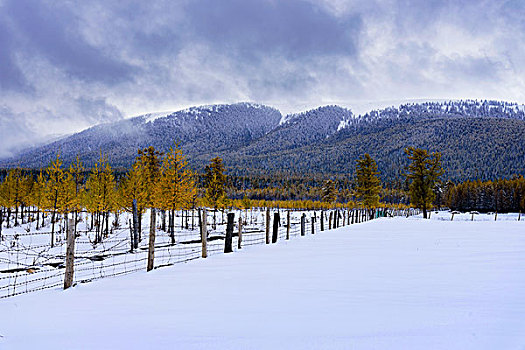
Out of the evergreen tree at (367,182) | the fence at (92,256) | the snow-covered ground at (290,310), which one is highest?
the evergreen tree at (367,182)

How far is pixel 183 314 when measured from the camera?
15.7 ft

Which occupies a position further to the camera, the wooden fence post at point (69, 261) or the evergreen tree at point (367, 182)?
the evergreen tree at point (367, 182)

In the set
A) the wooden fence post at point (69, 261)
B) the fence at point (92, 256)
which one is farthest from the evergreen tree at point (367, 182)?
the wooden fence post at point (69, 261)

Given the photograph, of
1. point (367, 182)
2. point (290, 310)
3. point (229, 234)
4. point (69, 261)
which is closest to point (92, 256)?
point (229, 234)

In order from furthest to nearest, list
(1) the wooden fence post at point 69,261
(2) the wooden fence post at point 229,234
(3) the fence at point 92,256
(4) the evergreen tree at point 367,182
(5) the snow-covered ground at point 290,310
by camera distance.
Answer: (4) the evergreen tree at point 367,182 < (2) the wooden fence post at point 229,234 < (3) the fence at point 92,256 < (1) the wooden fence post at point 69,261 < (5) the snow-covered ground at point 290,310

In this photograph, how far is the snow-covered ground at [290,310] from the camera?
3.70 m

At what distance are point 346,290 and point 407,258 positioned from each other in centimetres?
438

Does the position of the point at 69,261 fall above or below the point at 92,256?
above

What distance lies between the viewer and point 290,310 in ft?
15.7

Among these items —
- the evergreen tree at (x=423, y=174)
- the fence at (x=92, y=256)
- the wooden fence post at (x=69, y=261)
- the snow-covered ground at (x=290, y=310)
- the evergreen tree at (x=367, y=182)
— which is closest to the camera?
the snow-covered ground at (x=290, y=310)

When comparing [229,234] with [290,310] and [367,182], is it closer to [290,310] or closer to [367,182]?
[290,310]

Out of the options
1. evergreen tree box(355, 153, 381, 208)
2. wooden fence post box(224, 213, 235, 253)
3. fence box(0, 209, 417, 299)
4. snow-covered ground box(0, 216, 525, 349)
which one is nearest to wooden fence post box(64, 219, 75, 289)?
snow-covered ground box(0, 216, 525, 349)

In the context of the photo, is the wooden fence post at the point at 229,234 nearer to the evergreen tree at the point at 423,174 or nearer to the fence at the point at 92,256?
the fence at the point at 92,256

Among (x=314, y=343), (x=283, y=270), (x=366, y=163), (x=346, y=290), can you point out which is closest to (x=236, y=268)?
(x=283, y=270)
